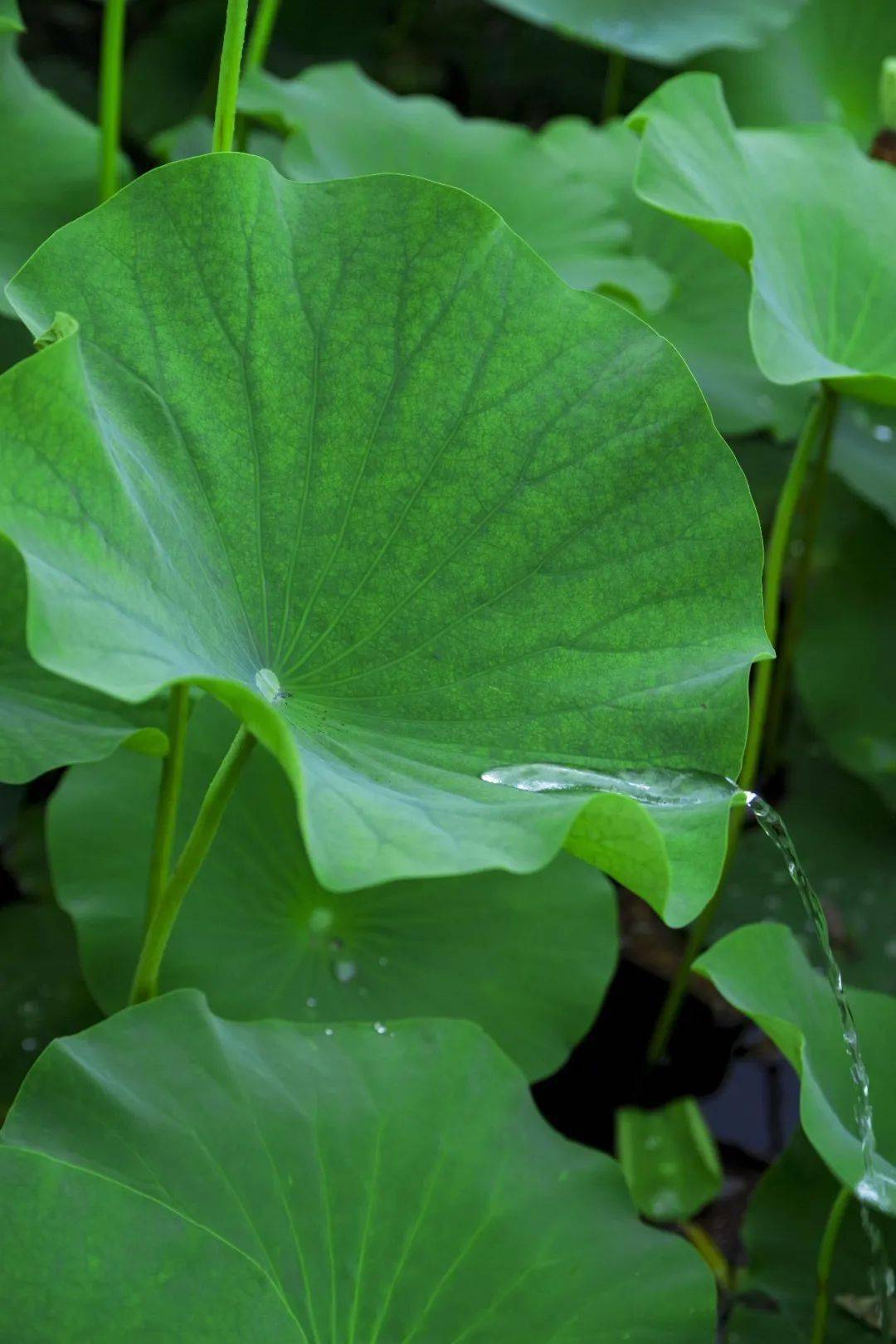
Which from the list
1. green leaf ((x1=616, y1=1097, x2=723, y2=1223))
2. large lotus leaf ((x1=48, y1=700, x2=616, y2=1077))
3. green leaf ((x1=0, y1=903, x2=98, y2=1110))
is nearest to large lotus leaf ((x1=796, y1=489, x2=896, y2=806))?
green leaf ((x1=616, y1=1097, x2=723, y2=1223))

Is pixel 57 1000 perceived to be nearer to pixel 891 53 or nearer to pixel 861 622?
pixel 861 622

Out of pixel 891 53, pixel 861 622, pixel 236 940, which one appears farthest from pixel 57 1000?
pixel 891 53

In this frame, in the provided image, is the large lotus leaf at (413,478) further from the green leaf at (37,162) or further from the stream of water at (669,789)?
the green leaf at (37,162)

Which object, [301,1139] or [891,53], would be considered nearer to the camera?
[301,1139]

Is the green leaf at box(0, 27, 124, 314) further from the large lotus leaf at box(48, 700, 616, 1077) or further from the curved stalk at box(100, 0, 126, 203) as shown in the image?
the large lotus leaf at box(48, 700, 616, 1077)

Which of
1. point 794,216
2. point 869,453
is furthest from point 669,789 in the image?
point 869,453

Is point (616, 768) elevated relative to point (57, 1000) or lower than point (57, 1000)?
elevated
